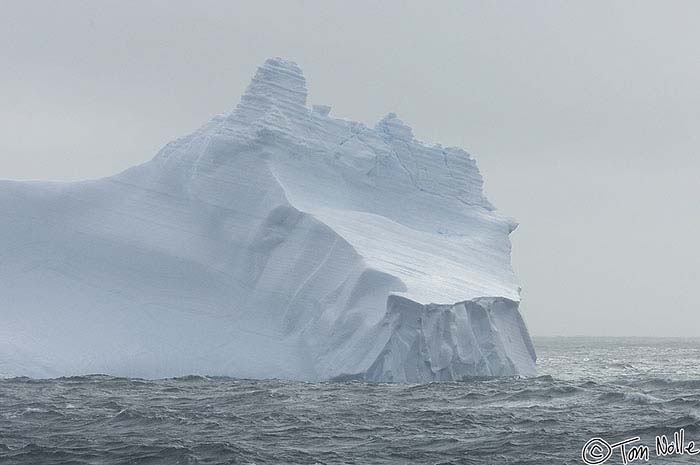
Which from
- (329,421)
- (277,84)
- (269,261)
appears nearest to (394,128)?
(277,84)

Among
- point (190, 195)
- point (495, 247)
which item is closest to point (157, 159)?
point (190, 195)

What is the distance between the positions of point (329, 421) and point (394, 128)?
13.8 metres

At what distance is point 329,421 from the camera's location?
16.1 metres

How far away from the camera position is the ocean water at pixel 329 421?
42.9ft

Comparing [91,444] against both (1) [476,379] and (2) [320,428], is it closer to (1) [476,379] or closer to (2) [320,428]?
(2) [320,428]

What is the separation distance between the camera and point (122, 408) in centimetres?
1712

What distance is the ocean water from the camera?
42.9 ft

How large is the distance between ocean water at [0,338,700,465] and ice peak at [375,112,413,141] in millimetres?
8158

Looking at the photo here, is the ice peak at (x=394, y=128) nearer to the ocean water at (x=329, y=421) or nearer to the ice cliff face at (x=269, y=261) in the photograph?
the ice cliff face at (x=269, y=261)

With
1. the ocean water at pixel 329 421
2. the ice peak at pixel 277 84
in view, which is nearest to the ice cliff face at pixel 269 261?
the ice peak at pixel 277 84

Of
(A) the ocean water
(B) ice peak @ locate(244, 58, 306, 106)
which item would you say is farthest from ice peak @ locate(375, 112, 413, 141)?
(A) the ocean water

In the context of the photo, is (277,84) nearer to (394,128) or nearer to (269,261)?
(394,128)

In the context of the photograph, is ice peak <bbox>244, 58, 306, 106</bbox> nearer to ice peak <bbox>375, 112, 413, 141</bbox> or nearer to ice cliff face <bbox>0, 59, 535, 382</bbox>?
ice cliff face <bbox>0, 59, 535, 382</bbox>

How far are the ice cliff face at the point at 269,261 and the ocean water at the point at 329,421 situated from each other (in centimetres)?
124
